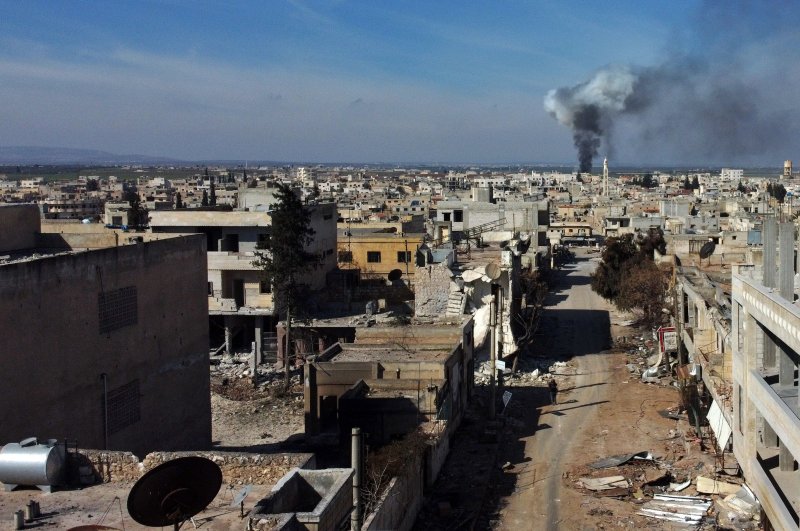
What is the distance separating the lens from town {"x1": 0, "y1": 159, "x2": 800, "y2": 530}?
1035 centimetres

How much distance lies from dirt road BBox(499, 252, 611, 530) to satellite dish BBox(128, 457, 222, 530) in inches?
303

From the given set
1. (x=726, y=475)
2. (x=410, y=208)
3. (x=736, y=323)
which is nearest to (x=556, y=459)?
(x=726, y=475)

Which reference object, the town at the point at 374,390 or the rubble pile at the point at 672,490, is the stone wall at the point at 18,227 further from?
the rubble pile at the point at 672,490

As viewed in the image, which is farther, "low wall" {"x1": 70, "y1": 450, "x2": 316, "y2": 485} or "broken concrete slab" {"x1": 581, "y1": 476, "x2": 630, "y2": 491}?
"broken concrete slab" {"x1": 581, "y1": 476, "x2": 630, "y2": 491}

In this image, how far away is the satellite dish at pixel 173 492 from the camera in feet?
25.8

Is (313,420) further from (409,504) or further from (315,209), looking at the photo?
(315,209)

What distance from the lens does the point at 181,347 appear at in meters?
18.3

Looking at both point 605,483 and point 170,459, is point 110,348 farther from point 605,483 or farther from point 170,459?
point 605,483

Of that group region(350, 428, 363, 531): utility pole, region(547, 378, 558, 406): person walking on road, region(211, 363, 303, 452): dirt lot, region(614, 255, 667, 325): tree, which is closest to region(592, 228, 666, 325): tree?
region(614, 255, 667, 325): tree

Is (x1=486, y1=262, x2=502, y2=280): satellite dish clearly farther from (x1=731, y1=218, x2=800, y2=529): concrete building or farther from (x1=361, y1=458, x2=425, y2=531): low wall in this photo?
(x1=731, y1=218, x2=800, y2=529): concrete building

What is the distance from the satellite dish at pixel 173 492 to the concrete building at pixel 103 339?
5.85m

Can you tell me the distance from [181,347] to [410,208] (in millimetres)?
68706

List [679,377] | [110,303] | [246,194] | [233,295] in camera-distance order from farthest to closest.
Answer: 1. [246,194]
2. [233,295]
3. [679,377]
4. [110,303]

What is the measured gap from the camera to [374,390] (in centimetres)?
1856
